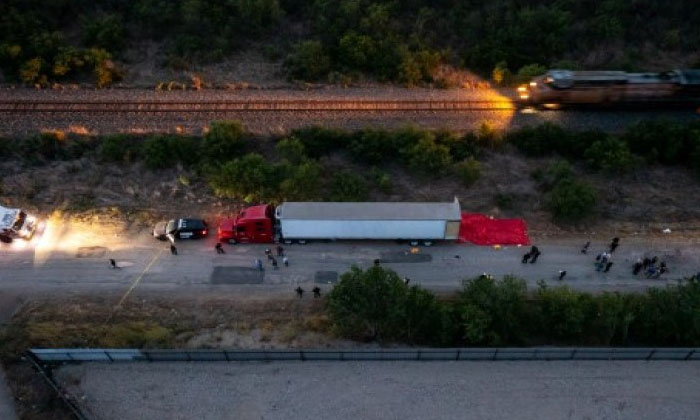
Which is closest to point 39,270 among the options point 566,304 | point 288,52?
point 288,52

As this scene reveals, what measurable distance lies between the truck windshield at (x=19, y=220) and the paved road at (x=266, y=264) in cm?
126

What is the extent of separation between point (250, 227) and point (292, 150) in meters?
6.48

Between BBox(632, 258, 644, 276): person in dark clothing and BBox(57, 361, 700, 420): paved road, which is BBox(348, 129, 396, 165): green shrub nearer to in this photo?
BBox(57, 361, 700, 420): paved road

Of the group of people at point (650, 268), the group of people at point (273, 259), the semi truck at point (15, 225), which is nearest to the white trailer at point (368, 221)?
the group of people at point (273, 259)

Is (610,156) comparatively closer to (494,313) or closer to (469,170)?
(469,170)

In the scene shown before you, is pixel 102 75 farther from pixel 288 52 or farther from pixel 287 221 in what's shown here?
pixel 287 221

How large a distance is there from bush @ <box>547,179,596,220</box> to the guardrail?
9734mm

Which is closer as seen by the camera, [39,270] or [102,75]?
[39,270]

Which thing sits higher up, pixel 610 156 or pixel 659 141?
pixel 659 141

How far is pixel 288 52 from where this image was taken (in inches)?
1783

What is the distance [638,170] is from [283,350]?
86.8 ft

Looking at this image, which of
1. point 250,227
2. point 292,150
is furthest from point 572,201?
point 250,227

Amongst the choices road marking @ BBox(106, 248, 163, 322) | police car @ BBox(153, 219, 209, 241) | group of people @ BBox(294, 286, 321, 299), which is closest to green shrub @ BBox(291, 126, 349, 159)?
police car @ BBox(153, 219, 209, 241)

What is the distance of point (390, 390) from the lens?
2442cm
